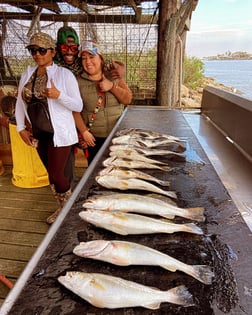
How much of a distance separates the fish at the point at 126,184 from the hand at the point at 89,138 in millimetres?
1097

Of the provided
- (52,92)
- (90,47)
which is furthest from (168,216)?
(90,47)

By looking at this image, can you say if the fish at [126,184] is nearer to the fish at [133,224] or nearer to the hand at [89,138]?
the fish at [133,224]

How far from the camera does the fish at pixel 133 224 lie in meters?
1.05

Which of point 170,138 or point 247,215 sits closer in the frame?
point 247,215

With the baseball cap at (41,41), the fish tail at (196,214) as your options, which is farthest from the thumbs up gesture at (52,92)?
the fish tail at (196,214)

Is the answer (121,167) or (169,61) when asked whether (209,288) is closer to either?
(121,167)

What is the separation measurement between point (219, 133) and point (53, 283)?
2317 millimetres

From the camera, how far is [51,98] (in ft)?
6.79

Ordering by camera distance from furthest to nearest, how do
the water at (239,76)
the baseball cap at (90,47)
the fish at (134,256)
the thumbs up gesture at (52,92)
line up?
1. the water at (239,76)
2. the baseball cap at (90,47)
3. the thumbs up gesture at (52,92)
4. the fish at (134,256)

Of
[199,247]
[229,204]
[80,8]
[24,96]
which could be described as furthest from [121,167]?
[80,8]

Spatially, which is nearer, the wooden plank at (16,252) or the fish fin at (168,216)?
the fish fin at (168,216)

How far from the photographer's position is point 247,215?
135cm

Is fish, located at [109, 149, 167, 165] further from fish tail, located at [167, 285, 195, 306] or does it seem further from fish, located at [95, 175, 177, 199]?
fish tail, located at [167, 285, 195, 306]

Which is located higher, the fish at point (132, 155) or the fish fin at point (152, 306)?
the fish at point (132, 155)
